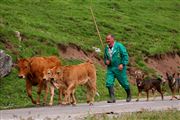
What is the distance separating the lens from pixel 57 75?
2048 cm

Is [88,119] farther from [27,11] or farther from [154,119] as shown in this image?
[27,11]

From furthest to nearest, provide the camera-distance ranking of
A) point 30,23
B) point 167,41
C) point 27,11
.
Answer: point 167,41 < point 27,11 < point 30,23

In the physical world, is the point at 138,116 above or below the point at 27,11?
below

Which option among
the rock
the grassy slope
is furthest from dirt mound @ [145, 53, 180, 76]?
the rock

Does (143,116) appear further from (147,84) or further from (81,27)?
(81,27)

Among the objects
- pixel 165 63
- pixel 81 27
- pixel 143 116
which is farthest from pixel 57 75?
pixel 165 63

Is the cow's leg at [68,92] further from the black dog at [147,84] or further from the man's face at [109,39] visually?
the black dog at [147,84]

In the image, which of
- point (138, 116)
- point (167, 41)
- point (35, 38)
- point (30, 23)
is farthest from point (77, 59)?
point (138, 116)

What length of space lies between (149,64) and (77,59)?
634 cm

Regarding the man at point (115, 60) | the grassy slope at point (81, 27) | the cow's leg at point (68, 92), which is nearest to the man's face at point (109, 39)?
the man at point (115, 60)

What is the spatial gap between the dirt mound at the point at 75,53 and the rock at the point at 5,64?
5.90 metres

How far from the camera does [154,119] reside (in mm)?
15383

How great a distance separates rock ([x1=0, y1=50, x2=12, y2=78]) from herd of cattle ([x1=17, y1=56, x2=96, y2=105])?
10.2 feet

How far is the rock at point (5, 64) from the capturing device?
80.4ft
